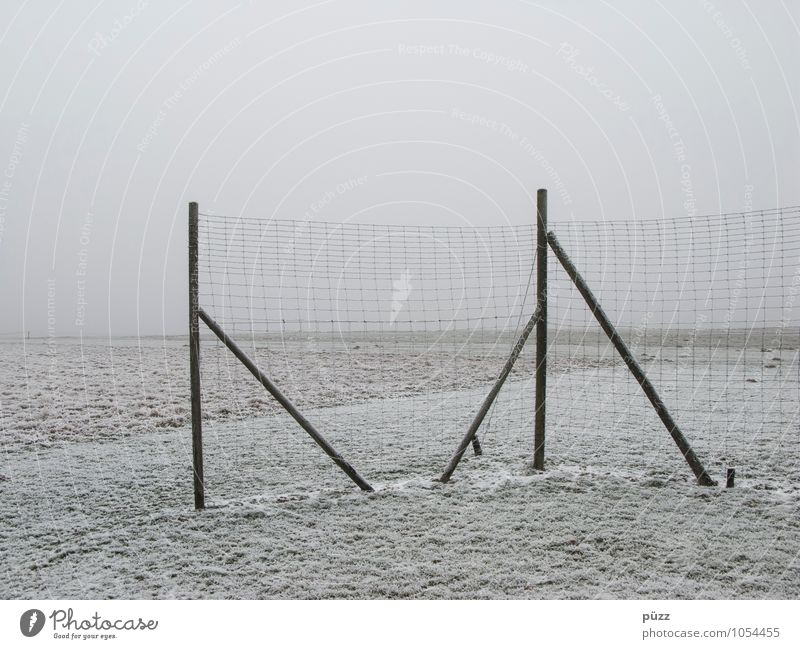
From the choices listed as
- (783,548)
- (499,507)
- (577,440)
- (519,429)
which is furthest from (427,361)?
(783,548)

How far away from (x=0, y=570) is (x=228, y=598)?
1482mm

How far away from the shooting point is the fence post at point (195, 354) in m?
4.23

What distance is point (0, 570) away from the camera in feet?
11.3

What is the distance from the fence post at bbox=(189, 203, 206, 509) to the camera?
4.23 metres

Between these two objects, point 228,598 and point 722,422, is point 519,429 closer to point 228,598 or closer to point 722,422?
point 722,422
